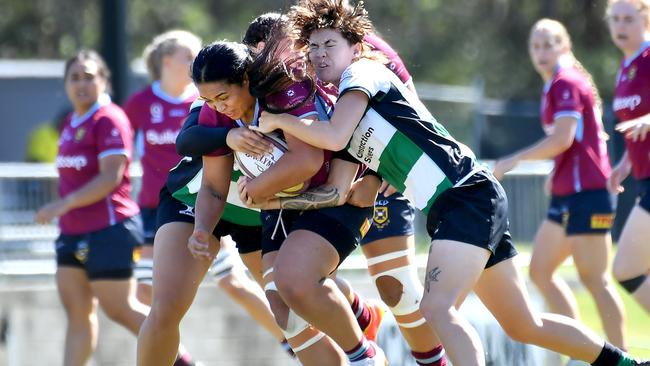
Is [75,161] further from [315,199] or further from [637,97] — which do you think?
[637,97]

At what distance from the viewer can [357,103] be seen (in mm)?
5184

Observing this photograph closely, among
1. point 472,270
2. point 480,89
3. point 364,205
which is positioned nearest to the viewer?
point 472,270

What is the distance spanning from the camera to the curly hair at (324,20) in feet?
17.8

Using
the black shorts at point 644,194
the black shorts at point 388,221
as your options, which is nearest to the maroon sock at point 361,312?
the black shorts at point 388,221

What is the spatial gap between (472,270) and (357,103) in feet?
2.79

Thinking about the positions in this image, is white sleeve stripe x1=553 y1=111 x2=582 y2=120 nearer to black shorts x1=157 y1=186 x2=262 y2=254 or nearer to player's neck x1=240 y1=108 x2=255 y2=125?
black shorts x1=157 y1=186 x2=262 y2=254

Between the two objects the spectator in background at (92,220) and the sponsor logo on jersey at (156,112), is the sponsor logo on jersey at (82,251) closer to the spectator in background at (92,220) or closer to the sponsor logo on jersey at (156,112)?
the spectator in background at (92,220)

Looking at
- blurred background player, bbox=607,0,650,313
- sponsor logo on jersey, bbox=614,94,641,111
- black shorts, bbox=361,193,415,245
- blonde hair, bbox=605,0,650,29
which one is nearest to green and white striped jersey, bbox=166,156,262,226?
black shorts, bbox=361,193,415,245

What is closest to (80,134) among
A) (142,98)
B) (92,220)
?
(92,220)

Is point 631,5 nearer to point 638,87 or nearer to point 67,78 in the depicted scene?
point 638,87

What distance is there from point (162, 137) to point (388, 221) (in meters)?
2.44

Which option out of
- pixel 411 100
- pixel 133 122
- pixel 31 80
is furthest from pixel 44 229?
pixel 31 80

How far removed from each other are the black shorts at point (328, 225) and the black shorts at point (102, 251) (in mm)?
2055

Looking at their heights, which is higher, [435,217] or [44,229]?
Answer: [435,217]
